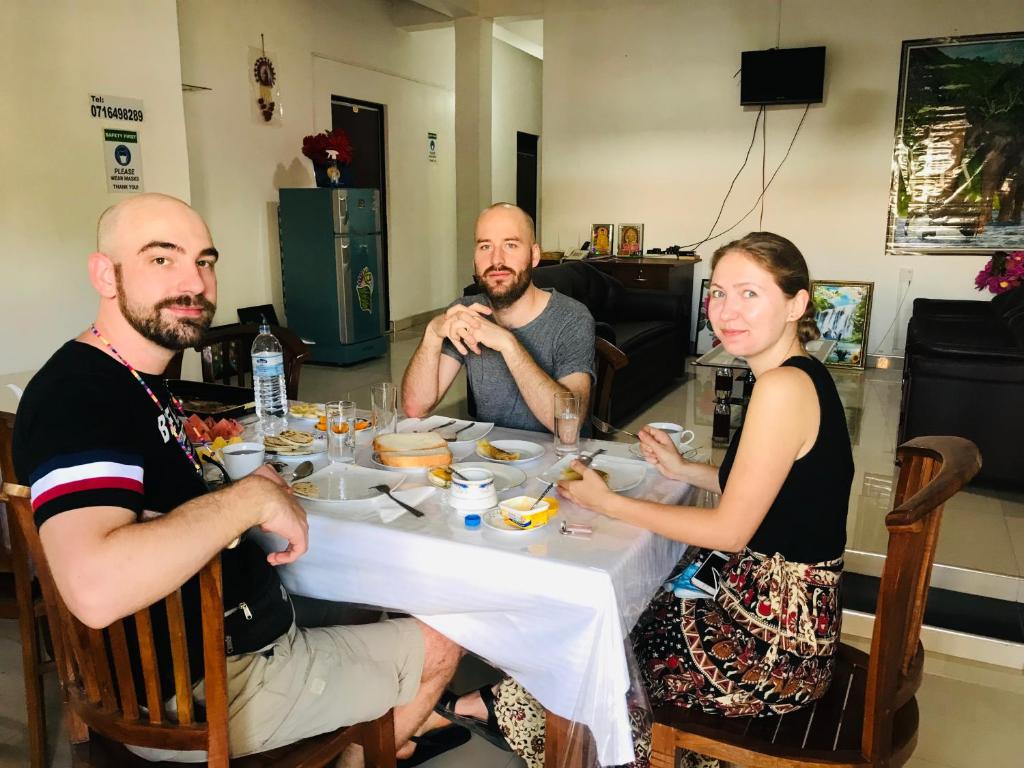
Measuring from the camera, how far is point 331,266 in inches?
239

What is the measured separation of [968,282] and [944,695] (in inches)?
194

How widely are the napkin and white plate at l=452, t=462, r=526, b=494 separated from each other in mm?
95

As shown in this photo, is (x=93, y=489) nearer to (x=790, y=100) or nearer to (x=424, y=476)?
(x=424, y=476)

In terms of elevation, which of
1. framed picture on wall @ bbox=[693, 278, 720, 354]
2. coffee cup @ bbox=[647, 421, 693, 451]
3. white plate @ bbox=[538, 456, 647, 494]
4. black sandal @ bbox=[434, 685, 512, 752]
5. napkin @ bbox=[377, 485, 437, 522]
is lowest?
black sandal @ bbox=[434, 685, 512, 752]

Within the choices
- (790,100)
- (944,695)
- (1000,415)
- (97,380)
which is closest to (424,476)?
(97,380)

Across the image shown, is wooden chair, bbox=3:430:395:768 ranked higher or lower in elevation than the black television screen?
lower

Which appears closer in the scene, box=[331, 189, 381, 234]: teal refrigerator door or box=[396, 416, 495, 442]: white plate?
box=[396, 416, 495, 442]: white plate

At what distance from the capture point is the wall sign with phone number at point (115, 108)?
13.8ft

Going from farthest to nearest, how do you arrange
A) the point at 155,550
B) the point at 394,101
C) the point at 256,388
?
the point at 394,101 → the point at 256,388 → the point at 155,550

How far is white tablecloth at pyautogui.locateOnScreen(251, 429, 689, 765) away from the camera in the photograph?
1.25 meters

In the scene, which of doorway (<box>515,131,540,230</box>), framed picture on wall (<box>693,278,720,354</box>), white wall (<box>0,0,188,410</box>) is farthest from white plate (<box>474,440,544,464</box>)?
doorway (<box>515,131,540,230</box>)

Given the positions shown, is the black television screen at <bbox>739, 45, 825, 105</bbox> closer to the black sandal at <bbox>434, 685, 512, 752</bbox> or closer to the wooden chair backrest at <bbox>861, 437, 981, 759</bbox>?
the wooden chair backrest at <bbox>861, 437, 981, 759</bbox>

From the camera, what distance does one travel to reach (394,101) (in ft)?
25.0

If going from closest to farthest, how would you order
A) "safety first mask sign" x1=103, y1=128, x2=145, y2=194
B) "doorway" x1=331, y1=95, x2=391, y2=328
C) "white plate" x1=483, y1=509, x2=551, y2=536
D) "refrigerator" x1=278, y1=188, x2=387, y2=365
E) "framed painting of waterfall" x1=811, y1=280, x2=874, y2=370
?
"white plate" x1=483, y1=509, x2=551, y2=536
"safety first mask sign" x1=103, y1=128, x2=145, y2=194
"refrigerator" x1=278, y1=188, x2=387, y2=365
"framed painting of waterfall" x1=811, y1=280, x2=874, y2=370
"doorway" x1=331, y1=95, x2=391, y2=328
